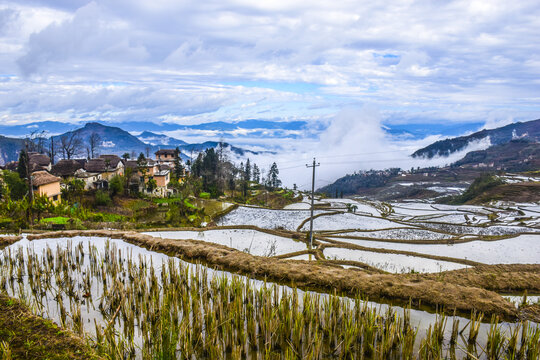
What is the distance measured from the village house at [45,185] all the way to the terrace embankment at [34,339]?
86.4 feet

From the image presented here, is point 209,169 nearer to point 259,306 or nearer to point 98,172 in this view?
point 98,172

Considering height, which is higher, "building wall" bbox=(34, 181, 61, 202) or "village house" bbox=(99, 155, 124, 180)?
"village house" bbox=(99, 155, 124, 180)

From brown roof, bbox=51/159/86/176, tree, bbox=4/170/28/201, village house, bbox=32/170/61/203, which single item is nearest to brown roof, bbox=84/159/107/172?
brown roof, bbox=51/159/86/176

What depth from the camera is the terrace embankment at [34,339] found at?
18.7 feet

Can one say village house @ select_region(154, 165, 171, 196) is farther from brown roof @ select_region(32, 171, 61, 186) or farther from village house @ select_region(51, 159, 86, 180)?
brown roof @ select_region(32, 171, 61, 186)

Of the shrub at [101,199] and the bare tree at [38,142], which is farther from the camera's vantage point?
the bare tree at [38,142]

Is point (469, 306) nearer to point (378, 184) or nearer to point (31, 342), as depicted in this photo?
point (31, 342)

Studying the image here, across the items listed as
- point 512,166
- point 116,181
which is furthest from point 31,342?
point 512,166

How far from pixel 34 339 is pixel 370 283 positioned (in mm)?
7577

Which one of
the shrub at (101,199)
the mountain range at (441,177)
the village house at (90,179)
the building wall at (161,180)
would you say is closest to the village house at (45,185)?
the shrub at (101,199)

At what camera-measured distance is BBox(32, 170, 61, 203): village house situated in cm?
3002

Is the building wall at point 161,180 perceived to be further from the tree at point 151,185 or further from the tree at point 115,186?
the tree at point 115,186

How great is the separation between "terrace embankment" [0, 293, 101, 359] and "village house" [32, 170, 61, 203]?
26347mm

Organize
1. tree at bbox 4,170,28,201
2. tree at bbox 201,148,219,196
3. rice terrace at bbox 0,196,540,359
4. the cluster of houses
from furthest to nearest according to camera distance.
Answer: tree at bbox 201,148,219,196, the cluster of houses, tree at bbox 4,170,28,201, rice terrace at bbox 0,196,540,359
